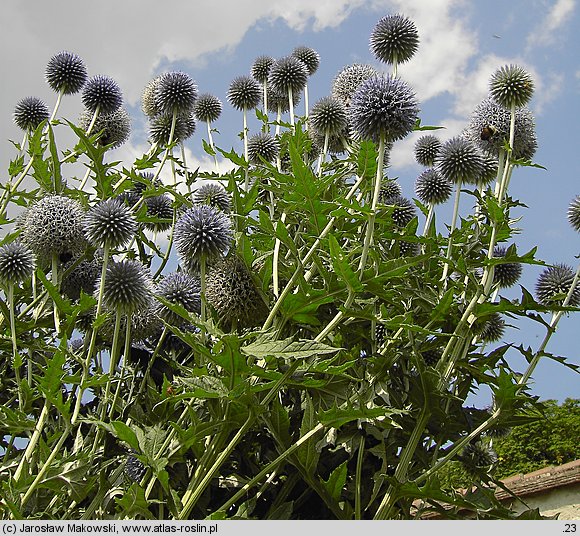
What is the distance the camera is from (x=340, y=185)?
4293mm

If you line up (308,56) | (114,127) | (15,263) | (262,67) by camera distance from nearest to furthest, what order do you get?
(15,263) → (114,127) → (262,67) → (308,56)

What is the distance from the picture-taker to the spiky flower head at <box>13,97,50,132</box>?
574cm

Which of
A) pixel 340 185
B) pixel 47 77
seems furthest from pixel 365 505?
pixel 47 77

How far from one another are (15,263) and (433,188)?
301 cm

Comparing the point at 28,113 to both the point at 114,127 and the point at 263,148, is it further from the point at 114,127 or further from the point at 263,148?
the point at 263,148

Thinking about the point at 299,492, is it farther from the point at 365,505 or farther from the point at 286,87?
the point at 286,87

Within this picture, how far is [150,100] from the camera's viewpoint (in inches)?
222

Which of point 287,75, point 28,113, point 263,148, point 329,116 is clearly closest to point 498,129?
point 329,116

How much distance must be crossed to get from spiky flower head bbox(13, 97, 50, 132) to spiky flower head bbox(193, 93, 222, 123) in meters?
1.29

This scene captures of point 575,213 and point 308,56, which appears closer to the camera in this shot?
point 575,213

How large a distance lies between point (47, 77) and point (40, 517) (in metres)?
3.85

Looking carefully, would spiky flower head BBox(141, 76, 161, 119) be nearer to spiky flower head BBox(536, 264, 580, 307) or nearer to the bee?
the bee

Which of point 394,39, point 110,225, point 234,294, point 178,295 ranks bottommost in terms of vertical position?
point 178,295

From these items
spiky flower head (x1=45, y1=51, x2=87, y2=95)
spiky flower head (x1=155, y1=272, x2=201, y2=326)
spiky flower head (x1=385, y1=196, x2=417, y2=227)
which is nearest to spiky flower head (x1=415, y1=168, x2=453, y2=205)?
spiky flower head (x1=385, y1=196, x2=417, y2=227)
